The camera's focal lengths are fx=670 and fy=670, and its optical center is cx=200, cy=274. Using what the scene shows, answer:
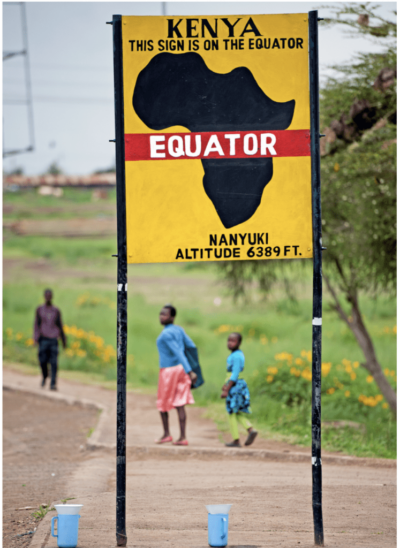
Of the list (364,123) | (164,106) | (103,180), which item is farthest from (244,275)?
(103,180)

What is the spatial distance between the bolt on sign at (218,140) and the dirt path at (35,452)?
2.56 m

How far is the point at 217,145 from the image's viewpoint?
15.2 feet

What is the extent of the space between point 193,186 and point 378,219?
5385mm

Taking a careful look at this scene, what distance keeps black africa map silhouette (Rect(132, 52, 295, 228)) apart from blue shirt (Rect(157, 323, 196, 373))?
12.1 feet

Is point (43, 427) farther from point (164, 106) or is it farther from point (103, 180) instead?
point (103, 180)

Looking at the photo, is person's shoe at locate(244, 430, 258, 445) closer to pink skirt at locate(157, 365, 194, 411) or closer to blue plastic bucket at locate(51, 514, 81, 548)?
pink skirt at locate(157, 365, 194, 411)

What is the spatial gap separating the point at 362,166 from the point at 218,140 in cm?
466

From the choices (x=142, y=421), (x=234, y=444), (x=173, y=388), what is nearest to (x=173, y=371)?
(x=173, y=388)

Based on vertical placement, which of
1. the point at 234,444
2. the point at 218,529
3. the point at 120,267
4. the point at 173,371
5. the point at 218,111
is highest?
the point at 218,111

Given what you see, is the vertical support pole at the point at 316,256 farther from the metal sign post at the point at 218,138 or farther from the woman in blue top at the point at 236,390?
the woman in blue top at the point at 236,390

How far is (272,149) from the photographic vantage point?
467cm

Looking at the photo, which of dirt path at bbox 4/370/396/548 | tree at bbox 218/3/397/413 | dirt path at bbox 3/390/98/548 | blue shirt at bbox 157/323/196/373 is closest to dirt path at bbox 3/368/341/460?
dirt path at bbox 4/370/396/548

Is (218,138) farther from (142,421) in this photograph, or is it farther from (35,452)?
(142,421)

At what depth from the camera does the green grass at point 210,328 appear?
10.4m
